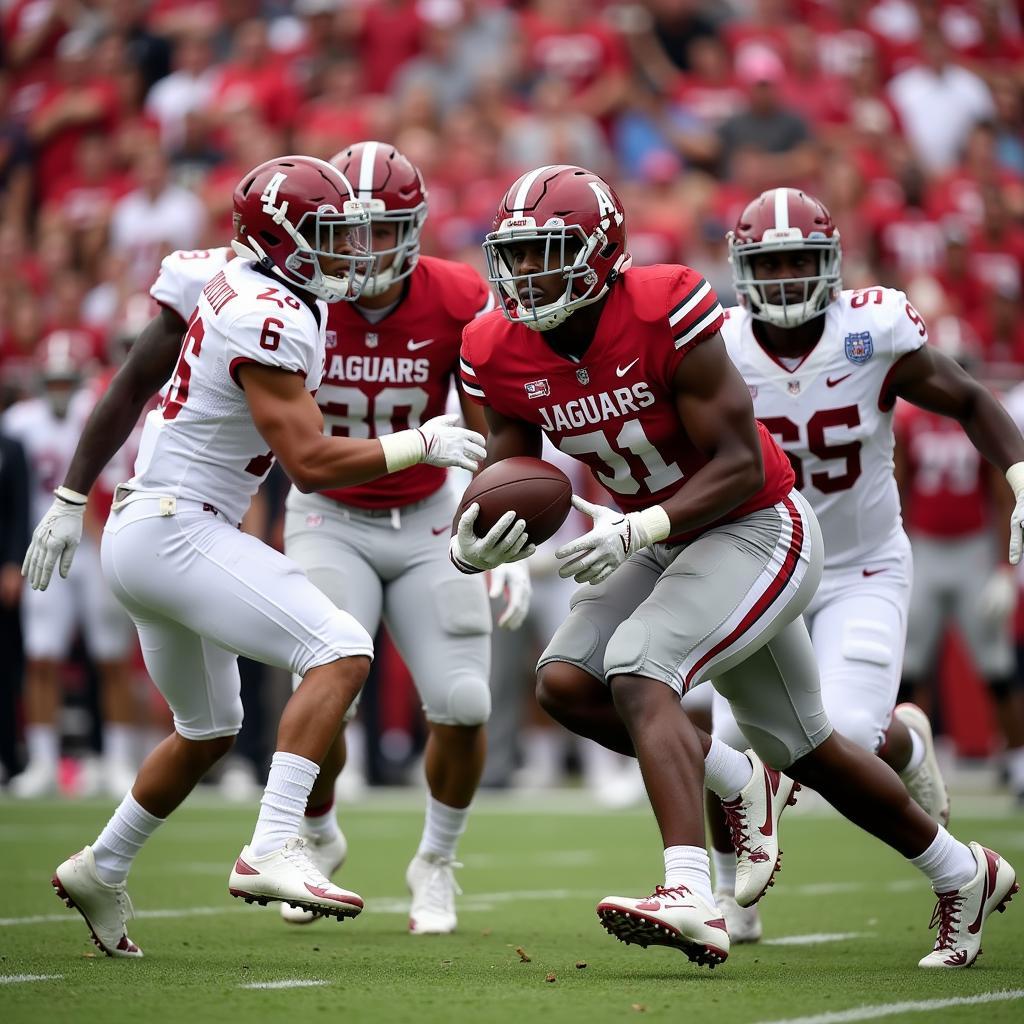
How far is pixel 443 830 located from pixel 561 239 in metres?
1.89

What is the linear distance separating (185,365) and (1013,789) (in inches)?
231

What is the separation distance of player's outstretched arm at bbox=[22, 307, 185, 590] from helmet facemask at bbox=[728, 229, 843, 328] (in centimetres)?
152

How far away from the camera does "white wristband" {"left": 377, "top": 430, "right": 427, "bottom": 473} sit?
3988 millimetres

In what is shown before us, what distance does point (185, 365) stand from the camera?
4.09m

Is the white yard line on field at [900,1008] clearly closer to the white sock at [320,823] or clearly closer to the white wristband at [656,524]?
the white wristband at [656,524]

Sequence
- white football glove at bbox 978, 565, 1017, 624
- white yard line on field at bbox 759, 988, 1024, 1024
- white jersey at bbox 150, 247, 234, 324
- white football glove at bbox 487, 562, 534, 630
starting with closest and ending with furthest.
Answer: white yard line on field at bbox 759, 988, 1024, 1024
white jersey at bbox 150, 247, 234, 324
white football glove at bbox 487, 562, 534, 630
white football glove at bbox 978, 565, 1017, 624

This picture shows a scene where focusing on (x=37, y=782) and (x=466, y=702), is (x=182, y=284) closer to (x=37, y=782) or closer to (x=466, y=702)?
(x=466, y=702)

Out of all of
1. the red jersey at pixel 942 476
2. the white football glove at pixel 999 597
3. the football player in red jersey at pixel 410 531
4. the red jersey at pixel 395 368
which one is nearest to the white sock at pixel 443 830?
the football player in red jersey at pixel 410 531

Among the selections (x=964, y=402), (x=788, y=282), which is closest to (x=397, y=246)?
(x=788, y=282)

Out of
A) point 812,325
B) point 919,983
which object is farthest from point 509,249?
point 919,983

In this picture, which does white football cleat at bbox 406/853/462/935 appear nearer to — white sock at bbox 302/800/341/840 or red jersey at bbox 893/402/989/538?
white sock at bbox 302/800/341/840

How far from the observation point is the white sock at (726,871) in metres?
4.74

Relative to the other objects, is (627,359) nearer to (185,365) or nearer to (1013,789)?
(185,365)

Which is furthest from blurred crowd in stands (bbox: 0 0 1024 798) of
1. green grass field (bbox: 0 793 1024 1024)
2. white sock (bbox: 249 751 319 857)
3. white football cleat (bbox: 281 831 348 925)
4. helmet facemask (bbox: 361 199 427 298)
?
white sock (bbox: 249 751 319 857)
